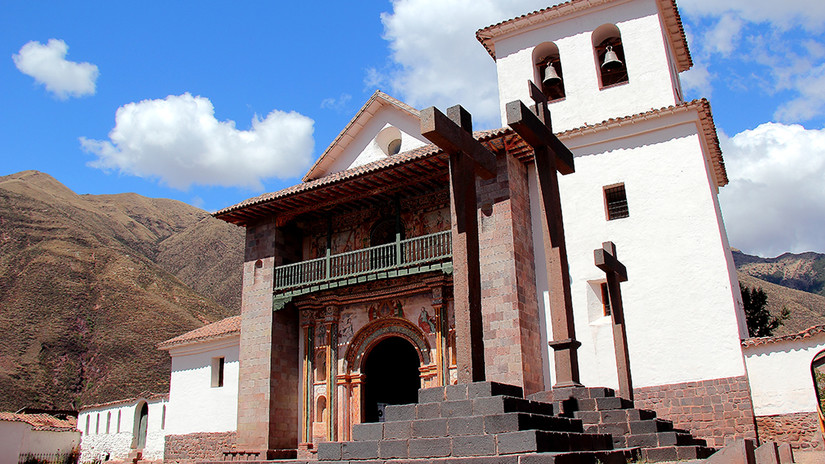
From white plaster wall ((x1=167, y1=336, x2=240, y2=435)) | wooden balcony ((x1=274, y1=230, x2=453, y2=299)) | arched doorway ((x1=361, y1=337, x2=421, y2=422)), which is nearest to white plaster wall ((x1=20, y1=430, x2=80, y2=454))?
white plaster wall ((x1=167, y1=336, x2=240, y2=435))

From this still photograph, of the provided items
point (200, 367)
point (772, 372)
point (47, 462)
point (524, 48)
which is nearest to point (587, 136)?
point (524, 48)

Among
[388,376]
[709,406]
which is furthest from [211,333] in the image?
[709,406]

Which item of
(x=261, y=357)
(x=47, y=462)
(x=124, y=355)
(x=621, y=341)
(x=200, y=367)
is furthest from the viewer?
(x=124, y=355)

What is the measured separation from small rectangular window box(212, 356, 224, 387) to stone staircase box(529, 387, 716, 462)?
10.9 metres

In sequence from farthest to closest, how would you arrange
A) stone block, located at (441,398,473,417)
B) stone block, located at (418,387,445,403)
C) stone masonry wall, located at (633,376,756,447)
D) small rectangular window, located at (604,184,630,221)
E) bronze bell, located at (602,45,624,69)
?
bronze bell, located at (602,45,624,69) < small rectangular window, located at (604,184,630,221) < stone masonry wall, located at (633,376,756,447) < stone block, located at (418,387,445,403) < stone block, located at (441,398,473,417)

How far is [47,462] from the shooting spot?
1948 cm

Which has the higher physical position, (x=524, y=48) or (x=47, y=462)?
(x=524, y=48)

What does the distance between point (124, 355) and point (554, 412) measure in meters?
36.2

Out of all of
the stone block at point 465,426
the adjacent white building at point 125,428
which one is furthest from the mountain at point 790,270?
the stone block at point 465,426

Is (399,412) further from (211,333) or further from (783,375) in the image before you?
(211,333)

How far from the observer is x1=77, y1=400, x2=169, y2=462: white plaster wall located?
17.5 m

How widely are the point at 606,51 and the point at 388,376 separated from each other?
835 cm

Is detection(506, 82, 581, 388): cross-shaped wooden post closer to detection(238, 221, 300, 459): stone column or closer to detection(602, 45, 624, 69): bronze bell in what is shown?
detection(602, 45, 624, 69): bronze bell

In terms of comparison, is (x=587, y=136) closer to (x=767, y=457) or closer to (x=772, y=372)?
(x=772, y=372)
